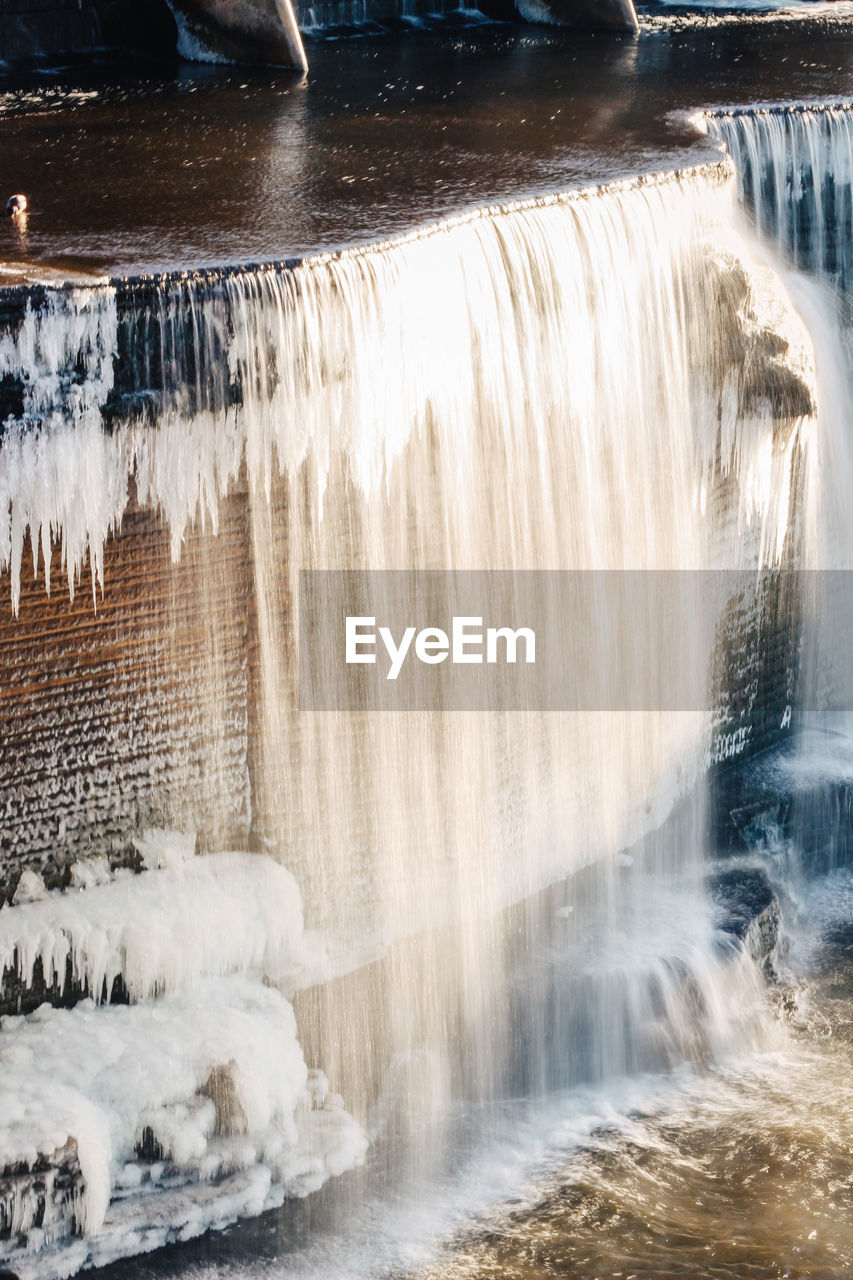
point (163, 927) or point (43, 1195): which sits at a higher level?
point (163, 927)

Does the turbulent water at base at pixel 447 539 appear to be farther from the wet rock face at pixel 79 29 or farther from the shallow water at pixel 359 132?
the wet rock face at pixel 79 29

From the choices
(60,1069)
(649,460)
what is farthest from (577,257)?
(60,1069)

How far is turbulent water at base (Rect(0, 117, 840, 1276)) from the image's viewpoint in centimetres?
564

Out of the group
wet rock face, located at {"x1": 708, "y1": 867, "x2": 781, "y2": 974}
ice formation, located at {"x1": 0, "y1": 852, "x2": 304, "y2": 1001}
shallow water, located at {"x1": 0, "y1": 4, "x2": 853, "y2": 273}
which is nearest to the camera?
ice formation, located at {"x1": 0, "y1": 852, "x2": 304, "y2": 1001}

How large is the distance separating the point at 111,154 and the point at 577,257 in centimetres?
273

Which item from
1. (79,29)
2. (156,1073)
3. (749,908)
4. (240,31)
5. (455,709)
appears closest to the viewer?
(156,1073)

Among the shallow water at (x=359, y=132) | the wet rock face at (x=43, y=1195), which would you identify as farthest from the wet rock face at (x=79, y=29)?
the wet rock face at (x=43, y=1195)

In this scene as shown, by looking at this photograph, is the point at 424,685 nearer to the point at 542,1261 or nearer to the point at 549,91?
the point at 542,1261

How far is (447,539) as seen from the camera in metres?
6.63

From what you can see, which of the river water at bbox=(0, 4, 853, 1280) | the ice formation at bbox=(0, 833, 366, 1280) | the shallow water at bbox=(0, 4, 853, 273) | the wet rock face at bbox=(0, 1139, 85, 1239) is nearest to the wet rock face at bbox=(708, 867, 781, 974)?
the river water at bbox=(0, 4, 853, 1280)

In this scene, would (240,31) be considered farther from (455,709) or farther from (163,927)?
(163,927)

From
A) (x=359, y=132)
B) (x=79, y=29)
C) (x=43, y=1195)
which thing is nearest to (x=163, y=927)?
(x=43, y=1195)

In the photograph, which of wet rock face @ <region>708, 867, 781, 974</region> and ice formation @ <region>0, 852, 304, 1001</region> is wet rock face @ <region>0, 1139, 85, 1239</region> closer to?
ice formation @ <region>0, 852, 304, 1001</region>

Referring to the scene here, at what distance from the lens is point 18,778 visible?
5699 millimetres
